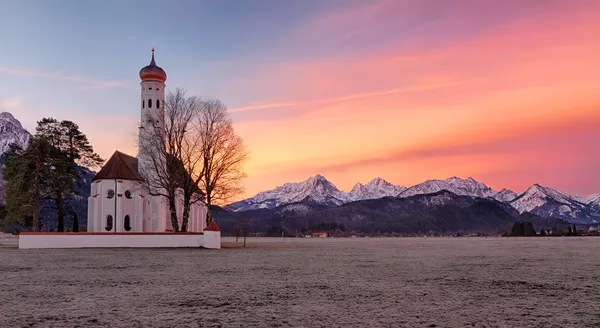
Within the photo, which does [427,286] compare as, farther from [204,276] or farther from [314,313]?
[204,276]

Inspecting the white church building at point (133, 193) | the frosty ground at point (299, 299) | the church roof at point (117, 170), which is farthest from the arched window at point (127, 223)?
the frosty ground at point (299, 299)

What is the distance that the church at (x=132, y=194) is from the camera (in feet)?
238

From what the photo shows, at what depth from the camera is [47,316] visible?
1272cm

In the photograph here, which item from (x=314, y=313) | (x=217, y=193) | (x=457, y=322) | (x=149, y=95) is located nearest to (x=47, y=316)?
(x=314, y=313)

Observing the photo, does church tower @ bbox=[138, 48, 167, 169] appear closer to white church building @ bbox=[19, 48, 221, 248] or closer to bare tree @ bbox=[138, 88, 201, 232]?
white church building @ bbox=[19, 48, 221, 248]

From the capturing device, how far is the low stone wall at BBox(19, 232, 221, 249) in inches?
1945

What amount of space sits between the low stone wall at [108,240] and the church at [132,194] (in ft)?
61.1

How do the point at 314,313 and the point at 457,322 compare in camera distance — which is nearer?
the point at 457,322

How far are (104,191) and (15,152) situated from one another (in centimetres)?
1141

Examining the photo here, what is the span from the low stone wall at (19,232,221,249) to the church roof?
74.3 ft

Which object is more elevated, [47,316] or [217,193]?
[217,193]

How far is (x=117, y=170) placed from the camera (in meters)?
74.2

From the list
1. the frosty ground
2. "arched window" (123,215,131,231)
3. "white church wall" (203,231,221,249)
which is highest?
"arched window" (123,215,131,231)

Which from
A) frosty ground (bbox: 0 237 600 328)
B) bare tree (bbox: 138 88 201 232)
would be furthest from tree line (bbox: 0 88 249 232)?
frosty ground (bbox: 0 237 600 328)
